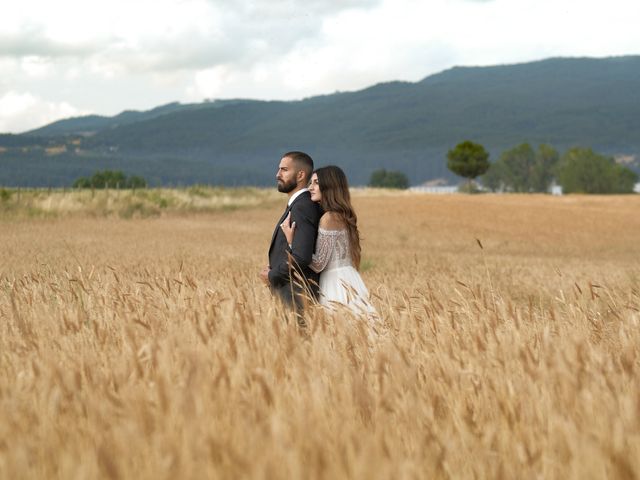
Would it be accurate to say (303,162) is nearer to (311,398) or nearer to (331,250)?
(331,250)

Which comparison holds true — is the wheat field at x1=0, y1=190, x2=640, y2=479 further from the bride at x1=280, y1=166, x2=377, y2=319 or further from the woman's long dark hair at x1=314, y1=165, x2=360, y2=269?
the woman's long dark hair at x1=314, y1=165, x2=360, y2=269

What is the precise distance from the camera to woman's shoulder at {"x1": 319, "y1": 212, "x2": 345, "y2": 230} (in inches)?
256

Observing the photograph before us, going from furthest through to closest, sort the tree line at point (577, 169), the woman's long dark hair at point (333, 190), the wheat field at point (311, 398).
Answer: the tree line at point (577, 169), the woman's long dark hair at point (333, 190), the wheat field at point (311, 398)

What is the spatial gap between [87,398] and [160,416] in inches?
24.9

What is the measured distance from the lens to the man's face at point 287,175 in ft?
21.4

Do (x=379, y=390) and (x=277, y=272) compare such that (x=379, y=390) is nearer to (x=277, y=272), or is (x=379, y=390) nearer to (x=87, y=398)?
(x=87, y=398)

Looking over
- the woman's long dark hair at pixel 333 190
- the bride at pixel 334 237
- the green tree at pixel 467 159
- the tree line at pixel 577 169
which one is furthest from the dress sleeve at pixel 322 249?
the green tree at pixel 467 159

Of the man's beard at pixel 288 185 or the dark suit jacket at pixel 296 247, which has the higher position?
the man's beard at pixel 288 185

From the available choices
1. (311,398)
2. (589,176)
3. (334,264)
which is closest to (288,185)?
(334,264)

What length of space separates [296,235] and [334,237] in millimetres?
308

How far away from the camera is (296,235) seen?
21.1ft

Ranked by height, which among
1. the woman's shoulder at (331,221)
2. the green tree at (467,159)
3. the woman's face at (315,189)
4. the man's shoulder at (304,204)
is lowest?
the green tree at (467,159)

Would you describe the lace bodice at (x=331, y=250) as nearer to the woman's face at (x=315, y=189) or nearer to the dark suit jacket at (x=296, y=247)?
the dark suit jacket at (x=296, y=247)

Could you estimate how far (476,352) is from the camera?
3758 millimetres
